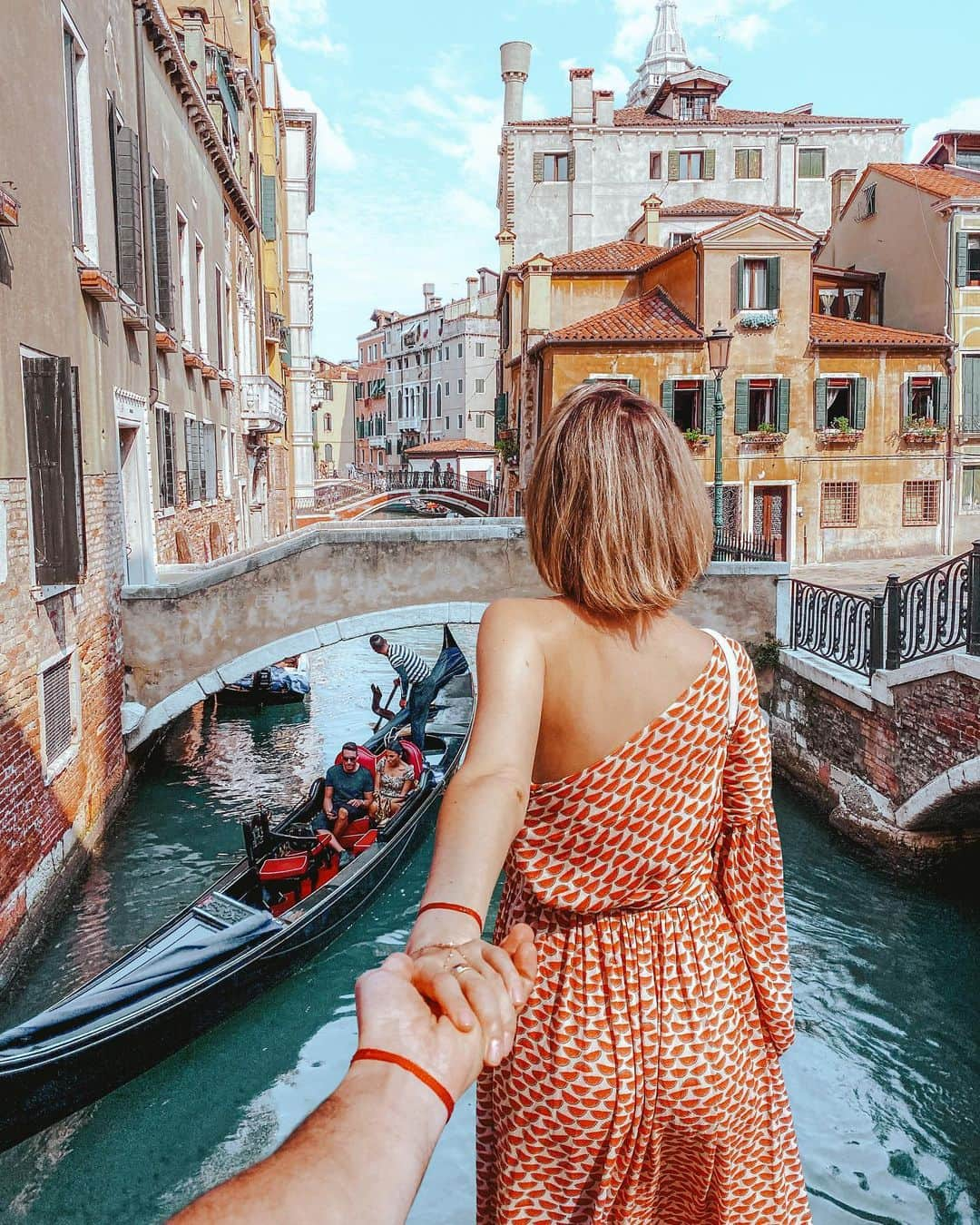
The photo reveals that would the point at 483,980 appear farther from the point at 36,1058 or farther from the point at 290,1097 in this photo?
the point at 290,1097

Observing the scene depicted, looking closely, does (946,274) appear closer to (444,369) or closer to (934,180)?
(934,180)

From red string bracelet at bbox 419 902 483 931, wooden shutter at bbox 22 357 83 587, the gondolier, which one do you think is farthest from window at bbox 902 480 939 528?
red string bracelet at bbox 419 902 483 931

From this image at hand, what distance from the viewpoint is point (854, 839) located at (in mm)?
7887

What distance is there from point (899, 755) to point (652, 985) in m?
6.46

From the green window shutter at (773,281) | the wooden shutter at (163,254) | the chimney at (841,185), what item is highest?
the chimney at (841,185)

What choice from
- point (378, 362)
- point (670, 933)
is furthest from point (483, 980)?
point (378, 362)

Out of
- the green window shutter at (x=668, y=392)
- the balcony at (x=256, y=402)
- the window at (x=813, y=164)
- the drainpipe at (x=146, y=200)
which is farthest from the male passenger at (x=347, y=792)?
the window at (x=813, y=164)

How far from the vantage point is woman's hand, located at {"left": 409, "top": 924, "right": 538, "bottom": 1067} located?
79cm

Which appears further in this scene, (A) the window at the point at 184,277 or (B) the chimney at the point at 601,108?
(B) the chimney at the point at 601,108

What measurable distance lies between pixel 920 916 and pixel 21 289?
6.34 metres

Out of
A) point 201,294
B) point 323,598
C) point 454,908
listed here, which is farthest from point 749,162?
point 454,908

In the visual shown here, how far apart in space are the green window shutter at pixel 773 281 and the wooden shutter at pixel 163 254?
988cm

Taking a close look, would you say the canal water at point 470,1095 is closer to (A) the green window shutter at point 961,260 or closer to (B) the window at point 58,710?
(B) the window at point 58,710

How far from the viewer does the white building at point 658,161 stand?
81.3 ft
